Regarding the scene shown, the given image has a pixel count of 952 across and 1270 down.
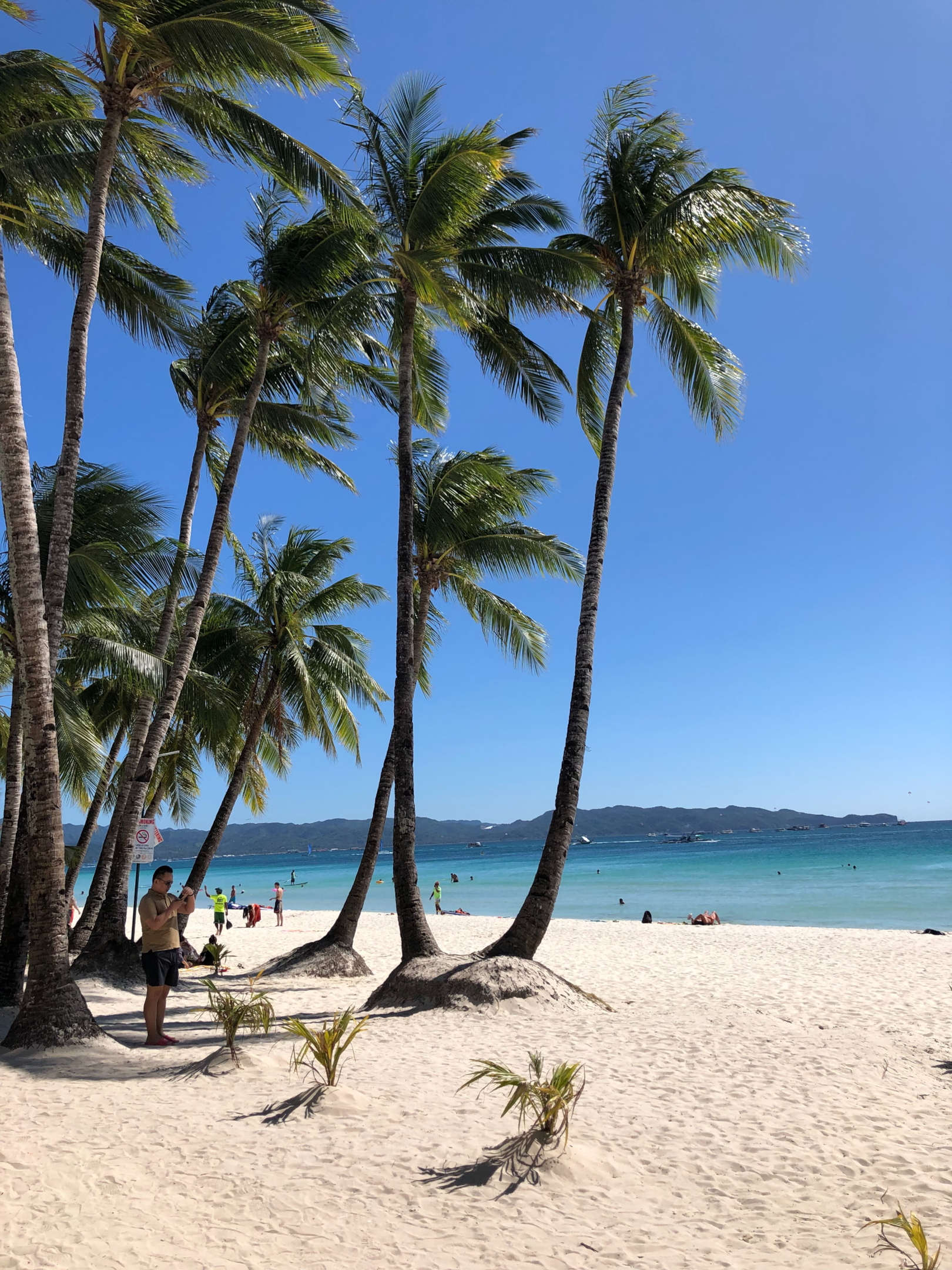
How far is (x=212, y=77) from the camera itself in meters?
8.57

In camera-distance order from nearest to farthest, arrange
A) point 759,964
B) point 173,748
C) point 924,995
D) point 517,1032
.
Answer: point 517,1032
point 924,995
point 759,964
point 173,748

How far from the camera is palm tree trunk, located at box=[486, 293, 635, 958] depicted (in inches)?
365

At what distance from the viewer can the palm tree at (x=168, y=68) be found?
7.94 meters

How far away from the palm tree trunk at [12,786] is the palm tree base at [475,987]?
522cm

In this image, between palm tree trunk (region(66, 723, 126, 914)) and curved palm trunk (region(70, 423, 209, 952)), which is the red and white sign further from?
palm tree trunk (region(66, 723, 126, 914))

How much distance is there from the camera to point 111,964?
11.6 meters

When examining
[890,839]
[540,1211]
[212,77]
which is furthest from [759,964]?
[890,839]

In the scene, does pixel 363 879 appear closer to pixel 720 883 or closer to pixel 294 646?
pixel 294 646

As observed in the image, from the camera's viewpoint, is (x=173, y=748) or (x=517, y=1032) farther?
(x=173, y=748)

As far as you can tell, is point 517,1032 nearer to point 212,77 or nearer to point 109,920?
point 109,920

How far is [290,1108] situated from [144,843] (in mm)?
7690

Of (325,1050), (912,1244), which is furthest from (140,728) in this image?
(912,1244)

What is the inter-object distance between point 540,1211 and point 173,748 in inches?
656

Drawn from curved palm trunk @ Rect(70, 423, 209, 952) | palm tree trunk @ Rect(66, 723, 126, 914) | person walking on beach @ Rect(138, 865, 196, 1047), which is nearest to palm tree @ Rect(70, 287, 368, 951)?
curved palm trunk @ Rect(70, 423, 209, 952)
